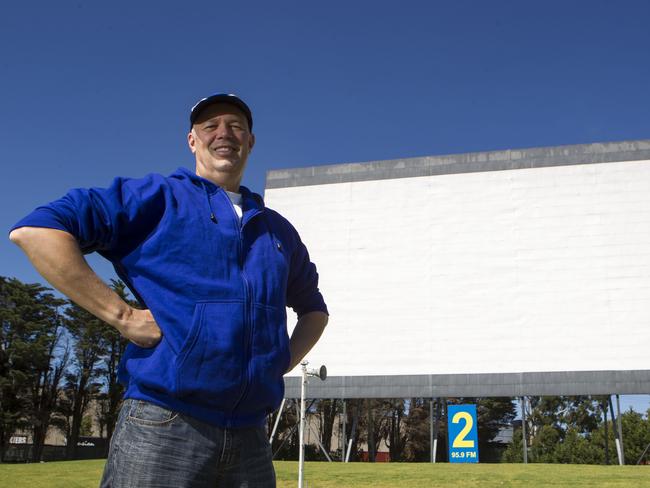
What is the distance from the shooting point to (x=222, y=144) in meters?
2.57

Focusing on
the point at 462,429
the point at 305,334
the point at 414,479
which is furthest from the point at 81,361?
the point at 305,334

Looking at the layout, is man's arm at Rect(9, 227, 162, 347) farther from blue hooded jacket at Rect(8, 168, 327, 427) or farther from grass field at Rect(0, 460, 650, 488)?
grass field at Rect(0, 460, 650, 488)

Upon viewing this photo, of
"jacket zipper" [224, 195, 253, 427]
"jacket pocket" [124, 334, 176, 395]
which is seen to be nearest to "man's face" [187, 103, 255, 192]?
"jacket zipper" [224, 195, 253, 427]

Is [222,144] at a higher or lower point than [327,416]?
higher

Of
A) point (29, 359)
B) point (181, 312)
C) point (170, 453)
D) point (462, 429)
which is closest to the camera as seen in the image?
point (170, 453)

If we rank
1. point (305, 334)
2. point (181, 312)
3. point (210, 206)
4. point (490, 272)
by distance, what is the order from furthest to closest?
point (490, 272)
point (305, 334)
point (210, 206)
point (181, 312)

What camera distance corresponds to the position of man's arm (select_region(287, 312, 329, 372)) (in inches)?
105

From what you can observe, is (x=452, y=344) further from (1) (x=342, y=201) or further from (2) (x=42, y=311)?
(2) (x=42, y=311)

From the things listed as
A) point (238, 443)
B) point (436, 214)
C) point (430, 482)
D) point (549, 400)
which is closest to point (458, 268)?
point (436, 214)

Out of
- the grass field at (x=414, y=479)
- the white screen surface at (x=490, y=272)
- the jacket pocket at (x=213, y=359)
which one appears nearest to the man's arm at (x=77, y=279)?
the jacket pocket at (x=213, y=359)

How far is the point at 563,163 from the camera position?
90.6ft

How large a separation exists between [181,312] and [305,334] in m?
0.76

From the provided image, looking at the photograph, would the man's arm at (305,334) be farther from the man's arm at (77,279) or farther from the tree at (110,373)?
the tree at (110,373)

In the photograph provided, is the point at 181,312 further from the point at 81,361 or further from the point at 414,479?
the point at 81,361
